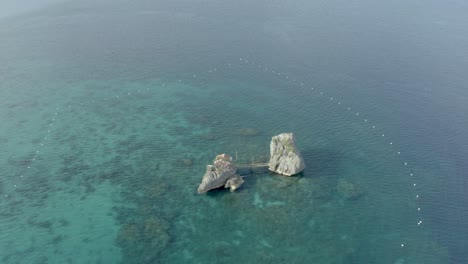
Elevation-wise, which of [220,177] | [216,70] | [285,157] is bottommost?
[220,177]

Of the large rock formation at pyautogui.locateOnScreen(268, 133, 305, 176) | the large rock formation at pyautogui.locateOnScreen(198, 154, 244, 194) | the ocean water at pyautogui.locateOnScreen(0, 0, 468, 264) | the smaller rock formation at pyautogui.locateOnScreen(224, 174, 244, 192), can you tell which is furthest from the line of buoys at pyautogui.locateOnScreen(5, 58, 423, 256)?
the large rock formation at pyautogui.locateOnScreen(198, 154, 244, 194)

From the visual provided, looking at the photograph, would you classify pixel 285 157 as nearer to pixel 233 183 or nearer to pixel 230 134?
pixel 233 183

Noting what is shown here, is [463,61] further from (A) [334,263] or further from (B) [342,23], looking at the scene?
(A) [334,263]

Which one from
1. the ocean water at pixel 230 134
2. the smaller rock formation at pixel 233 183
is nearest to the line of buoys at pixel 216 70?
the ocean water at pixel 230 134

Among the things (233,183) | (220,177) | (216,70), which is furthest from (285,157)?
(216,70)

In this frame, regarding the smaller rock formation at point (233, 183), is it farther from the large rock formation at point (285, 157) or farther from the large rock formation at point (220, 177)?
the large rock formation at point (285, 157)

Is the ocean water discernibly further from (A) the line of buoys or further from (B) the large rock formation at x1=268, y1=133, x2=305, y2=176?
(B) the large rock formation at x1=268, y1=133, x2=305, y2=176
